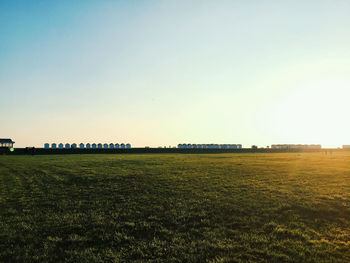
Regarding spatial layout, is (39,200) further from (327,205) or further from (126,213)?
(327,205)

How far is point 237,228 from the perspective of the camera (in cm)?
1034

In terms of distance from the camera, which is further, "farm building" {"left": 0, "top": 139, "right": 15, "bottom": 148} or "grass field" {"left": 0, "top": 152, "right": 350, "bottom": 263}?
"farm building" {"left": 0, "top": 139, "right": 15, "bottom": 148}

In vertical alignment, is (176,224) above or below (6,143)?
below

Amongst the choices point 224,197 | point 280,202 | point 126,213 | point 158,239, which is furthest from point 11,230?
point 280,202

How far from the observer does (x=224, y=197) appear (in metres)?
15.5

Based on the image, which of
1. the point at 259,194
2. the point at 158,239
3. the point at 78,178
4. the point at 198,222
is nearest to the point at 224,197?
the point at 259,194

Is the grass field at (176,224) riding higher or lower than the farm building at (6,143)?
lower

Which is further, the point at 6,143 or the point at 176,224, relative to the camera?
the point at 6,143

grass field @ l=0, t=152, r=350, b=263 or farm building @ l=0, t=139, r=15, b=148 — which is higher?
farm building @ l=0, t=139, r=15, b=148

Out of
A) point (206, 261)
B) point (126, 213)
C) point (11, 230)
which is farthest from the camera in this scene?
point (126, 213)

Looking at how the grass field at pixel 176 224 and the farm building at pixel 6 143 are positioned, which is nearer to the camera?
the grass field at pixel 176 224

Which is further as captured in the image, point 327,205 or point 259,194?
point 259,194

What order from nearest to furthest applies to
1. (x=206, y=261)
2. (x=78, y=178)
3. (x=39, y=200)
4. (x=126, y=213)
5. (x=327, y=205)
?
(x=206, y=261), (x=126, y=213), (x=327, y=205), (x=39, y=200), (x=78, y=178)

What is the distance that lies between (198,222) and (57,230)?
5.64 meters
